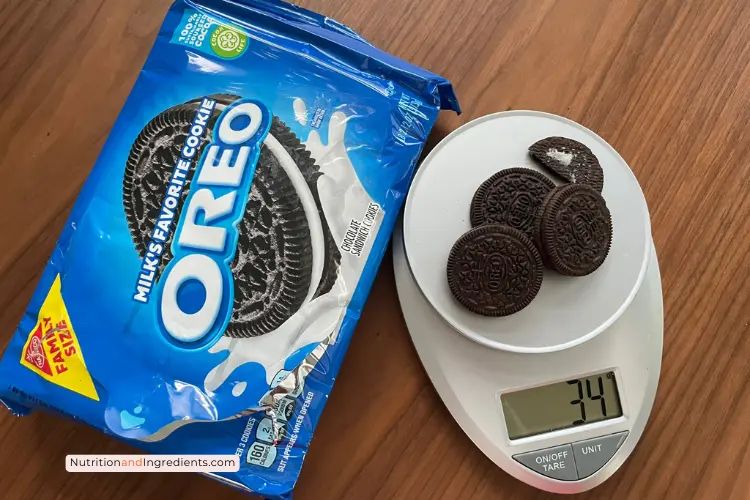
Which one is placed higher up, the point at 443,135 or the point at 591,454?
the point at 443,135

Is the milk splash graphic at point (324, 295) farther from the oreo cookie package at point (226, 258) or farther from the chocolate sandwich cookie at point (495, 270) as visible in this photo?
the chocolate sandwich cookie at point (495, 270)

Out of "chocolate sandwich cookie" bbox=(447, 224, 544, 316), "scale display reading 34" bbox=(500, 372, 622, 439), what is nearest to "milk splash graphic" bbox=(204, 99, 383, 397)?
"chocolate sandwich cookie" bbox=(447, 224, 544, 316)

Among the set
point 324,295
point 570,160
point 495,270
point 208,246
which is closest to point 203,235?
point 208,246

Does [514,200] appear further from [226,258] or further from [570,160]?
[226,258]

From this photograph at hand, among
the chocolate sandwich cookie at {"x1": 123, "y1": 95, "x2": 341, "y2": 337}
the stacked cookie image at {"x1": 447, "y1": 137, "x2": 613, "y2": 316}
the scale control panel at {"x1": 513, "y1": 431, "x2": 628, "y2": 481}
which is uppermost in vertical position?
the stacked cookie image at {"x1": 447, "y1": 137, "x2": 613, "y2": 316}

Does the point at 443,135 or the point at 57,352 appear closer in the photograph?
the point at 57,352

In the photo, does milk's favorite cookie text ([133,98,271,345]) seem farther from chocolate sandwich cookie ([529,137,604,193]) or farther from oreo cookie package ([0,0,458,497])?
chocolate sandwich cookie ([529,137,604,193])

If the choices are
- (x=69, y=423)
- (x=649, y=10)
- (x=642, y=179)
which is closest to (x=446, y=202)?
(x=642, y=179)
